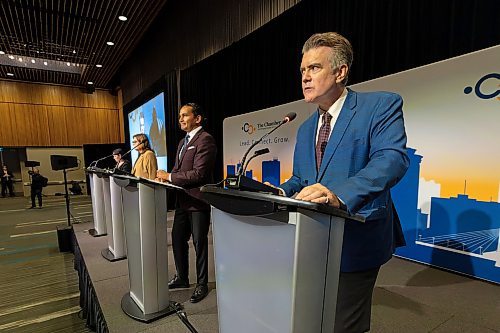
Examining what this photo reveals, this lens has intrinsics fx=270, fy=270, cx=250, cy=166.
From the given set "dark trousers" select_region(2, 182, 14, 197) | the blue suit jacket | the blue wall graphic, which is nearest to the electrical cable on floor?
the blue suit jacket

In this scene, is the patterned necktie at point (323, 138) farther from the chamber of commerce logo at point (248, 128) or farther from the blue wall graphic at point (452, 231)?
the chamber of commerce logo at point (248, 128)

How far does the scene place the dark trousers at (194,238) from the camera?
1989 millimetres

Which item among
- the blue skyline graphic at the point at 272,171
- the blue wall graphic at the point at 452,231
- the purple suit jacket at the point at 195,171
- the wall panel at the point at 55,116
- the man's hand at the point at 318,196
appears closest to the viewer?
the man's hand at the point at 318,196

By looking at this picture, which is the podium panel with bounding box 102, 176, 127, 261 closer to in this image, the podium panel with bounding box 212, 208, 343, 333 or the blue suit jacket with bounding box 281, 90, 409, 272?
the podium panel with bounding box 212, 208, 343, 333

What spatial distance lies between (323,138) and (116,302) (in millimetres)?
1996

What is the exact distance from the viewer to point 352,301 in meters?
0.82

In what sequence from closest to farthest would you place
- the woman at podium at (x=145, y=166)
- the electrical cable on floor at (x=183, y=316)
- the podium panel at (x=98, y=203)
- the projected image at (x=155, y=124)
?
the electrical cable on floor at (x=183, y=316)
the woman at podium at (x=145, y=166)
the podium panel at (x=98, y=203)
the projected image at (x=155, y=124)

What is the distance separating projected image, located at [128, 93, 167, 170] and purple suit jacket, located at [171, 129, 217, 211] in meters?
4.67

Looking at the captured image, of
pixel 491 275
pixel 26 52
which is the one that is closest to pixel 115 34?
pixel 26 52

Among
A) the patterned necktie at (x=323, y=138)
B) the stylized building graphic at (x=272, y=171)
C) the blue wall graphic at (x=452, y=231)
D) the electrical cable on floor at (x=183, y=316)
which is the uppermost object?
the patterned necktie at (x=323, y=138)

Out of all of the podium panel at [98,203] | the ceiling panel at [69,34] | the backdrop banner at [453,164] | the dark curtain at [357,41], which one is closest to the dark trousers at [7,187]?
the ceiling panel at [69,34]

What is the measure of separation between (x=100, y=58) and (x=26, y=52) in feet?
5.87

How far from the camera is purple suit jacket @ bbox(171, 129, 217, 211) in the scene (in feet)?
6.25

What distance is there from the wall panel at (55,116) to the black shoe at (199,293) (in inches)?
460
